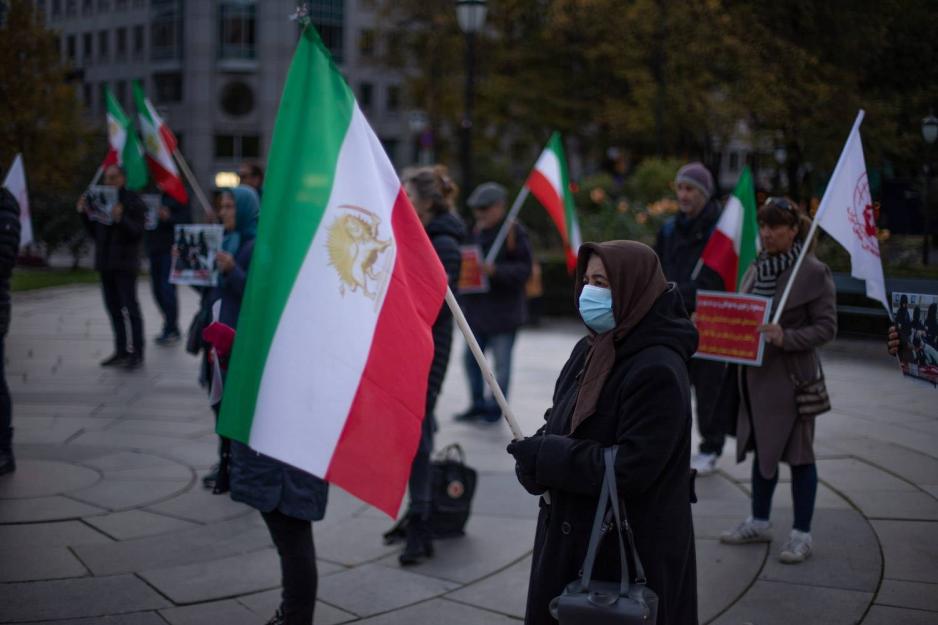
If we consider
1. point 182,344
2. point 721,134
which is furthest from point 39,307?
point 721,134

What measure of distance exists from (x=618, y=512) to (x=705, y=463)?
4.24 metres

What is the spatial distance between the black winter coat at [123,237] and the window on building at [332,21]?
4409 centimetres

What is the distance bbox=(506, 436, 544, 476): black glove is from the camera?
10.7ft

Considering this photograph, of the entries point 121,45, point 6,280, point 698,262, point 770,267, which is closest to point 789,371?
point 770,267

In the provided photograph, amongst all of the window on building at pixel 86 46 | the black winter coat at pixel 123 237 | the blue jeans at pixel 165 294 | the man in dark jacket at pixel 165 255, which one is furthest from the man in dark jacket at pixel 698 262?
the window on building at pixel 86 46

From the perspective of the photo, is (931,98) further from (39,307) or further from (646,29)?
(646,29)

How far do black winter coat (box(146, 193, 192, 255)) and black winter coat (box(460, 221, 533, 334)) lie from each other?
4.83m

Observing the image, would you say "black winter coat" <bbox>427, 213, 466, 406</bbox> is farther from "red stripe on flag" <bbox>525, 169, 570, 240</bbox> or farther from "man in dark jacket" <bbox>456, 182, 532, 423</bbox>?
"red stripe on flag" <bbox>525, 169, 570, 240</bbox>

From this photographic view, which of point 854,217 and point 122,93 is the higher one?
point 122,93

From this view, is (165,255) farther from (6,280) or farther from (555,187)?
(6,280)

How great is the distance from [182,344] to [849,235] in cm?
970

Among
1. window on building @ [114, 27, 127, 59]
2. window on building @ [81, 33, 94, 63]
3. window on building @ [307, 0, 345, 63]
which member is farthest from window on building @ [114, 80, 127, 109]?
window on building @ [307, 0, 345, 63]

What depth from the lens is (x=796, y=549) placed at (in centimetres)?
525

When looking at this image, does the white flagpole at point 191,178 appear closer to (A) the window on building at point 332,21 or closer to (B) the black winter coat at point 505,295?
(B) the black winter coat at point 505,295
